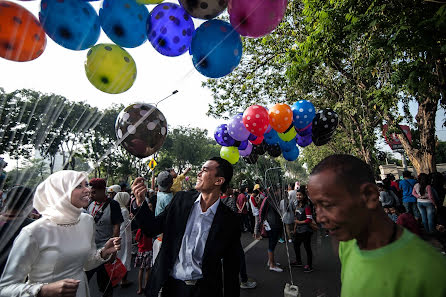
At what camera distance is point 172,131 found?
4012 cm

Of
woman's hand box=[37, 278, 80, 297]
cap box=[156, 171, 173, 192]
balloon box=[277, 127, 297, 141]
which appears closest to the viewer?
woman's hand box=[37, 278, 80, 297]

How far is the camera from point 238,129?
5.86 metres

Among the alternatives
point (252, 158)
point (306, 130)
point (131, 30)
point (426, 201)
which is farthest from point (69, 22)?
point (426, 201)

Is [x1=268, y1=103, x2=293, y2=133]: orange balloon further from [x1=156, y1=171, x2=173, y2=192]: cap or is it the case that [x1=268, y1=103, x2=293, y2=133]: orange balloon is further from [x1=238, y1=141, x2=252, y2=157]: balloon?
[x1=156, y1=171, x2=173, y2=192]: cap

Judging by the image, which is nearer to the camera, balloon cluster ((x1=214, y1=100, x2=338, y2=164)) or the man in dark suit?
the man in dark suit

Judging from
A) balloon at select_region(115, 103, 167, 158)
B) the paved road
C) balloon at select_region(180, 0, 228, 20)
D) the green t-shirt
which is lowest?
the paved road

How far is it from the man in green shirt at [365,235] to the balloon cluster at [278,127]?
4.37m

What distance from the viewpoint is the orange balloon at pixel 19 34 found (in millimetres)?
1916

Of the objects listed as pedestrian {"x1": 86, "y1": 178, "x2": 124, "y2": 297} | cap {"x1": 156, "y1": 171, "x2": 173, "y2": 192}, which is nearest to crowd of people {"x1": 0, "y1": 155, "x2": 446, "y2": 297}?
pedestrian {"x1": 86, "y1": 178, "x2": 124, "y2": 297}

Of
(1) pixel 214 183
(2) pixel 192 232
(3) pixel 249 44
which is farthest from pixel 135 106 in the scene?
(3) pixel 249 44

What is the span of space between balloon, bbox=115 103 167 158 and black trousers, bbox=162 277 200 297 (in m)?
1.26

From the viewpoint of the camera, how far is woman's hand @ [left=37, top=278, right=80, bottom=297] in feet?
5.12

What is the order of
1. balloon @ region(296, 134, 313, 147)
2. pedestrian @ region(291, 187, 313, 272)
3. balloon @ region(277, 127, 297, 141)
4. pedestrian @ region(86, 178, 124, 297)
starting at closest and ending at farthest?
pedestrian @ region(86, 178, 124, 297) → pedestrian @ region(291, 187, 313, 272) → balloon @ region(277, 127, 297, 141) → balloon @ region(296, 134, 313, 147)

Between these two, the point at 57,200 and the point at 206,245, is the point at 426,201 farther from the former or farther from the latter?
the point at 57,200
